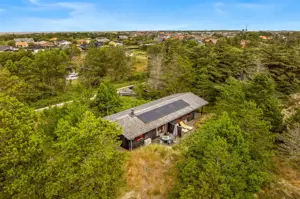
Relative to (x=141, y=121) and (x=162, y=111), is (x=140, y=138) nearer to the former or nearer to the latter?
(x=141, y=121)

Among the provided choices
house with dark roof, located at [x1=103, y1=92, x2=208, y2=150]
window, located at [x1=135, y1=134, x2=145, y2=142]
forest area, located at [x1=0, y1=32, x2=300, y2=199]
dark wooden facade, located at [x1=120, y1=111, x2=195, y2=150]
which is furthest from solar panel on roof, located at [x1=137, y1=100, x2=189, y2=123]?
forest area, located at [x1=0, y1=32, x2=300, y2=199]

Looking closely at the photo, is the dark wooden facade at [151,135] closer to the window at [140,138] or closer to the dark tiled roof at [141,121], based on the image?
the window at [140,138]

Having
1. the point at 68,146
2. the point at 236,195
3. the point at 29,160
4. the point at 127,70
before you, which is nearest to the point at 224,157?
the point at 236,195

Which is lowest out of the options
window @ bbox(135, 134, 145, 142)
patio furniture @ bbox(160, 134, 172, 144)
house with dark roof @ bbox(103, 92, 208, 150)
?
patio furniture @ bbox(160, 134, 172, 144)

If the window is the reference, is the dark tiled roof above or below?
above

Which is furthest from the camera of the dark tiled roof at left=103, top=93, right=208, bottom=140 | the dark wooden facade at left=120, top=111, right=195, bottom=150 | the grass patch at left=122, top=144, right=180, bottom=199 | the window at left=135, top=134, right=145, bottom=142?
the window at left=135, top=134, right=145, bottom=142

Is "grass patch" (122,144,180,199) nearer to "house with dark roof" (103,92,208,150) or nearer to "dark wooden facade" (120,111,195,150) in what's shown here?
"dark wooden facade" (120,111,195,150)

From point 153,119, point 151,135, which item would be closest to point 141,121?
point 153,119

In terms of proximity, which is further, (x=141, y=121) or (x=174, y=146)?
(x=141, y=121)

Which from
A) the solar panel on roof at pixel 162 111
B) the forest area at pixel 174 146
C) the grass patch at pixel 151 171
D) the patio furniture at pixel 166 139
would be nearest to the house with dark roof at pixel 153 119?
the solar panel on roof at pixel 162 111
